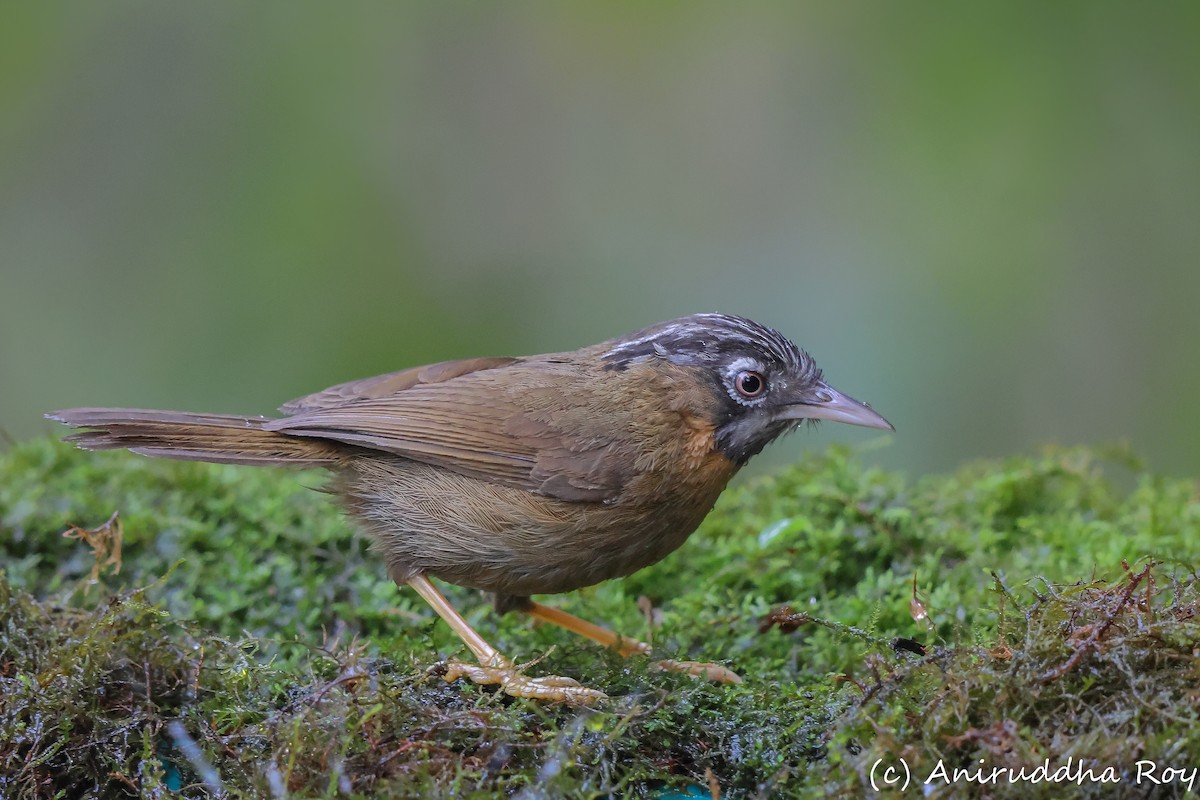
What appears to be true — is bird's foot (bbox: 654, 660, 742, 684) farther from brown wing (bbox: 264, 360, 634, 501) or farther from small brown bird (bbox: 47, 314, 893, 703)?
brown wing (bbox: 264, 360, 634, 501)

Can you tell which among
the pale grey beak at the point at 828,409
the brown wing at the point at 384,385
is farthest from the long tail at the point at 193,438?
the pale grey beak at the point at 828,409

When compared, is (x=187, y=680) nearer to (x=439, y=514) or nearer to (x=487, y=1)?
(x=439, y=514)

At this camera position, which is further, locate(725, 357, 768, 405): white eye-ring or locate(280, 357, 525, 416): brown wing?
locate(280, 357, 525, 416): brown wing

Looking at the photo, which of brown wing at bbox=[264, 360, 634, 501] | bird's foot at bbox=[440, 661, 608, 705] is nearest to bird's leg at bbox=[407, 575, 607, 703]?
bird's foot at bbox=[440, 661, 608, 705]

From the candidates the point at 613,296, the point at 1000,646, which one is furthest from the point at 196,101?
the point at 1000,646

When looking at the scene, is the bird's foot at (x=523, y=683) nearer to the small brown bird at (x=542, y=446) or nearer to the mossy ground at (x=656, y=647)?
the mossy ground at (x=656, y=647)
